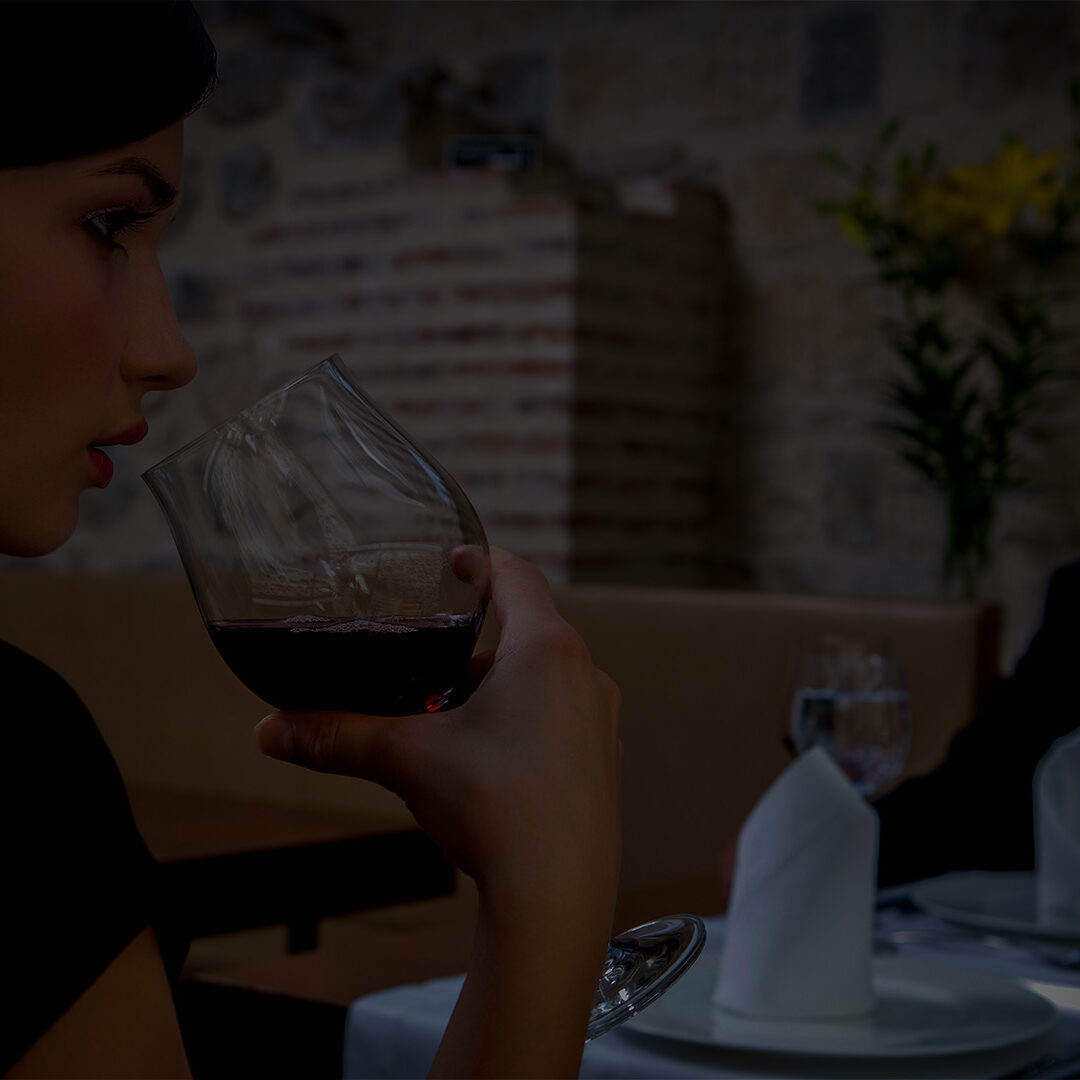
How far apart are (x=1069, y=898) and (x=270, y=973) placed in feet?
2.15

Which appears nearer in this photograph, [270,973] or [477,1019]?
[477,1019]

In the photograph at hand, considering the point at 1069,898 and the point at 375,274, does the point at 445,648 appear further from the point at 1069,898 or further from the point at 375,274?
the point at 375,274

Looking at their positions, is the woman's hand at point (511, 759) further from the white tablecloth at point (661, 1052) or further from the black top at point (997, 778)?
the black top at point (997, 778)

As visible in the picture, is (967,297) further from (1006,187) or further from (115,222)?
(115,222)

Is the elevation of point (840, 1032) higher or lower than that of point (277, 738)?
lower

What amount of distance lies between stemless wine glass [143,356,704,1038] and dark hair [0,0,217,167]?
14 centimetres

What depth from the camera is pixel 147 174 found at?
716 millimetres

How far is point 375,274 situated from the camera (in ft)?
12.5

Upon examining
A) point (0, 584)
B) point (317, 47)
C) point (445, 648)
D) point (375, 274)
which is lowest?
point (0, 584)

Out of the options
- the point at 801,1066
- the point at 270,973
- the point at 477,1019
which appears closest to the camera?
the point at 477,1019

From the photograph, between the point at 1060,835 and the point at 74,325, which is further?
the point at 1060,835

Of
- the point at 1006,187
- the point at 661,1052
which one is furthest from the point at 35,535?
the point at 1006,187

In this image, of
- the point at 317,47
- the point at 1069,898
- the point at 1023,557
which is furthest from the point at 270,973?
the point at 317,47

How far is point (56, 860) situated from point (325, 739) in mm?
166
